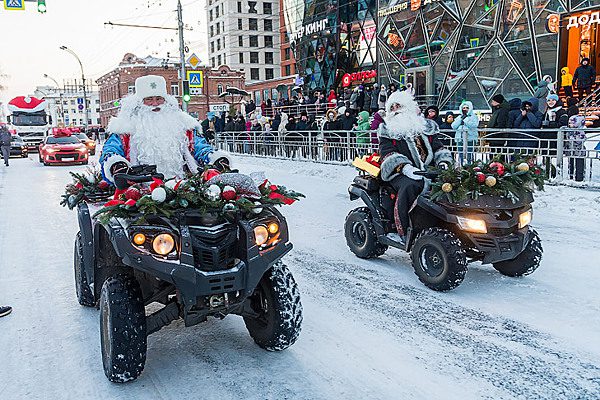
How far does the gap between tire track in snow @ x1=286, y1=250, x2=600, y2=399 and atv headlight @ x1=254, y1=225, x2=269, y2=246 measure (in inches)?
56.3

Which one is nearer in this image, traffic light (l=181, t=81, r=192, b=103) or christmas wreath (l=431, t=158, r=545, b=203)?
christmas wreath (l=431, t=158, r=545, b=203)

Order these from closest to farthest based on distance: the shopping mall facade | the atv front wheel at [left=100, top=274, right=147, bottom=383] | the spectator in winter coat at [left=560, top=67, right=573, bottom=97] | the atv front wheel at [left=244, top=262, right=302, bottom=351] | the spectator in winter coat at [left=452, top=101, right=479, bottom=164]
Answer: the atv front wheel at [left=100, top=274, right=147, bottom=383], the atv front wheel at [left=244, top=262, right=302, bottom=351], the spectator in winter coat at [left=452, top=101, right=479, bottom=164], the spectator in winter coat at [left=560, top=67, right=573, bottom=97], the shopping mall facade

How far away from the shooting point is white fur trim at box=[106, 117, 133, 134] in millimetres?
4531

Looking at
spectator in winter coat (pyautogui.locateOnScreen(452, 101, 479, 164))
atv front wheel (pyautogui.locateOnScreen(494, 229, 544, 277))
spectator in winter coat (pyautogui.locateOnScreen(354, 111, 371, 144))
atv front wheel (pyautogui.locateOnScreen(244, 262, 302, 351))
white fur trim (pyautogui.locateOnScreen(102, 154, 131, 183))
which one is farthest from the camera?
spectator in winter coat (pyautogui.locateOnScreen(354, 111, 371, 144))

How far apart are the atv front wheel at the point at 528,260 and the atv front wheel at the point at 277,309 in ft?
8.91

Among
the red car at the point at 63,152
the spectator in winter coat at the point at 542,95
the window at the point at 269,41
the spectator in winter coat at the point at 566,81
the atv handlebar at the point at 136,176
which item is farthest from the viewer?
the window at the point at 269,41

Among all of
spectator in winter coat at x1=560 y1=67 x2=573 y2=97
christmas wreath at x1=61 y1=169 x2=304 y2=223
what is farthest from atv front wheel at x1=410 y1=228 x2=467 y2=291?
spectator in winter coat at x1=560 y1=67 x2=573 y2=97

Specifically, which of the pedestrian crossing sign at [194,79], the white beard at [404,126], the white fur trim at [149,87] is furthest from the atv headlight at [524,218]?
the pedestrian crossing sign at [194,79]

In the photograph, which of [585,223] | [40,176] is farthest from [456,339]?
[40,176]

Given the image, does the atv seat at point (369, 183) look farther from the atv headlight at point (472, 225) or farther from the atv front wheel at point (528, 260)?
the atv front wheel at point (528, 260)

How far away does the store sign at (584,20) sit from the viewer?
57.8 ft

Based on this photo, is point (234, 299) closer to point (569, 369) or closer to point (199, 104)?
point (569, 369)

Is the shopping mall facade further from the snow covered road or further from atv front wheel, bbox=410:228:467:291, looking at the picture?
atv front wheel, bbox=410:228:467:291

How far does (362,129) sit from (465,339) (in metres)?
12.4
